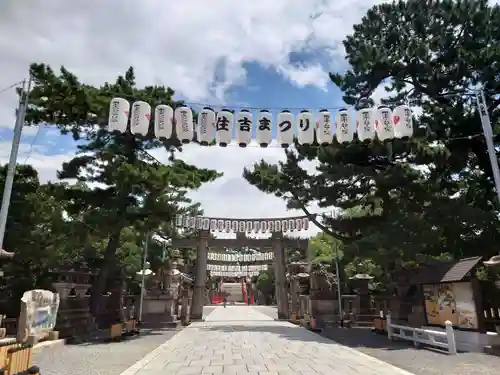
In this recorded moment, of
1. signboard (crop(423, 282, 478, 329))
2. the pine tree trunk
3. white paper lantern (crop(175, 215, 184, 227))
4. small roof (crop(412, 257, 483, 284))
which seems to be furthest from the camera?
white paper lantern (crop(175, 215, 184, 227))

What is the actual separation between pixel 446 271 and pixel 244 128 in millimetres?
8598

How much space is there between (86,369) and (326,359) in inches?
252

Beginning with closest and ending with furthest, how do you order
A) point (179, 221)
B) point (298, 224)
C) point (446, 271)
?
point (446, 271) → point (179, 221) → point (298, 224)

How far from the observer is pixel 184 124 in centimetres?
1225

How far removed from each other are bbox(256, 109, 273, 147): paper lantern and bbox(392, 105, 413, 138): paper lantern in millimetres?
4244

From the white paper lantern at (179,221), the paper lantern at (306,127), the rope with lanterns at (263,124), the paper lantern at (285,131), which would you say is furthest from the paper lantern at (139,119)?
the white paper lantern at (179,221)

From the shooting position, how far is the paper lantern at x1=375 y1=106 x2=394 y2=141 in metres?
12.3

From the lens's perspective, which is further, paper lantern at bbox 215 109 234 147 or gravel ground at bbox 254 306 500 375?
paper lantern at bbox 215 109 234 147

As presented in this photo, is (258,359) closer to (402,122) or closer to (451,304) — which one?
(451,304)

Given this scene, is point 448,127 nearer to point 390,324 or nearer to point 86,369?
point 390,324

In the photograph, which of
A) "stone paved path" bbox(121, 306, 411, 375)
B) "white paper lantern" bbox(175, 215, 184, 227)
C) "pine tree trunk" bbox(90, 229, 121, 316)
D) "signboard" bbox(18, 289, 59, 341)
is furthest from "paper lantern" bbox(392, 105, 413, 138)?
"white paper lantern" bbox(175, 215, 184, 227)

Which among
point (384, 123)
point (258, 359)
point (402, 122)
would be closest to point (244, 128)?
point (384, 123)

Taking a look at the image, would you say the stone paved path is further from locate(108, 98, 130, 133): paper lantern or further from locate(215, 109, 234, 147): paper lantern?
locate(108, 98, 130, 133): paper lantern

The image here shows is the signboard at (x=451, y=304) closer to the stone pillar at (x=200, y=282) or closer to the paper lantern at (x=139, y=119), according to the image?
the paper lantern at (x=139, y=119)
